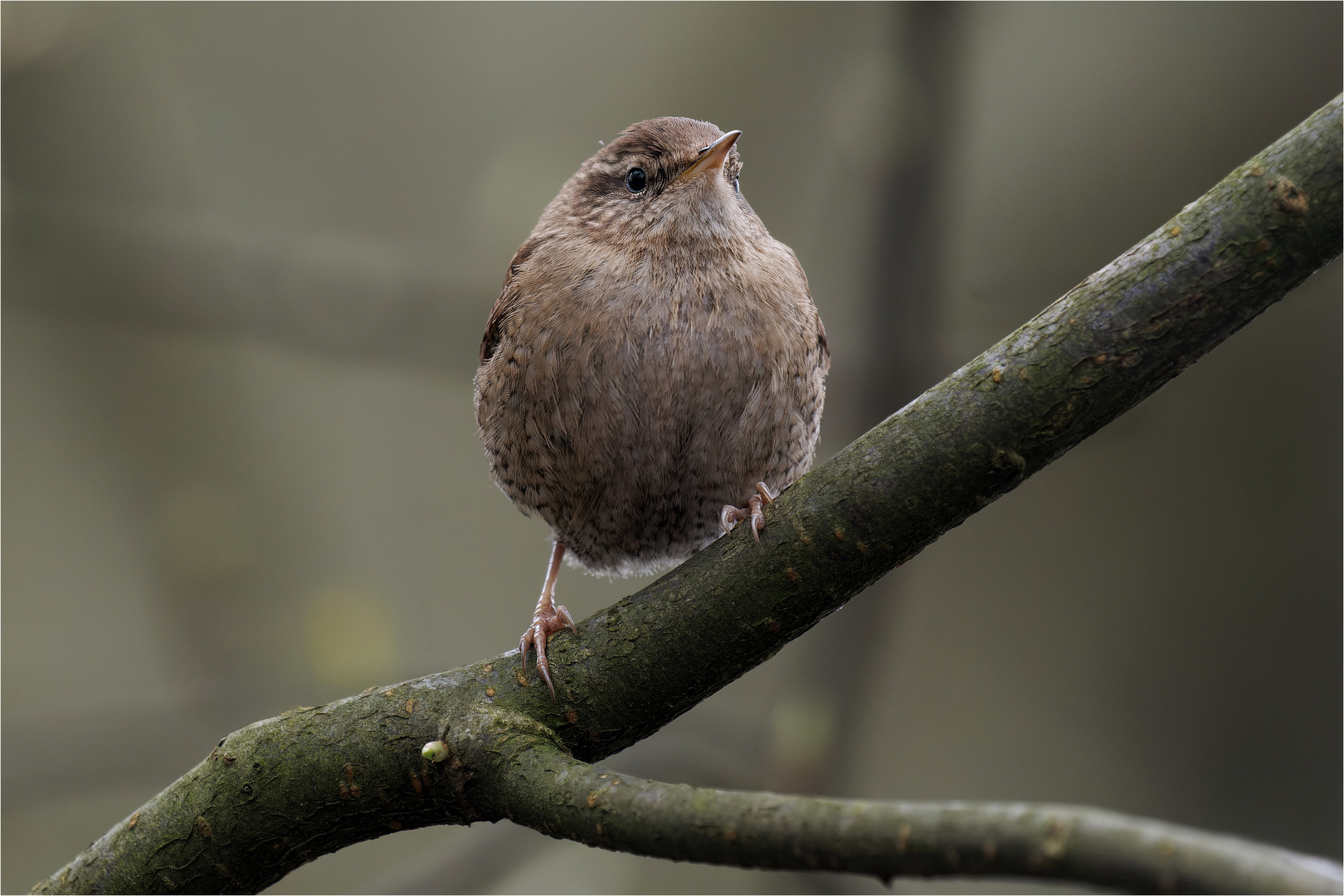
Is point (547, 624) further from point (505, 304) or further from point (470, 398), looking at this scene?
point (470, 398)

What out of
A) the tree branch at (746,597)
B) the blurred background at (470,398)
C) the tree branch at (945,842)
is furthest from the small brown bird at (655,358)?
the tree branch at (945,842)

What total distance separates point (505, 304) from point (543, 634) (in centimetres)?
112

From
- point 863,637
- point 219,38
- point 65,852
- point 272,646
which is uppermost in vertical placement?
point 219,38

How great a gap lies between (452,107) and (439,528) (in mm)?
2362

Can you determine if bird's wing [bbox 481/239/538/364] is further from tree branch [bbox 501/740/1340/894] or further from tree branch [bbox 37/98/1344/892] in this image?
tree branch [bbox 501/740/1340/894]

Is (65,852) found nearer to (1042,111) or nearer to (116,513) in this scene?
(116,513)

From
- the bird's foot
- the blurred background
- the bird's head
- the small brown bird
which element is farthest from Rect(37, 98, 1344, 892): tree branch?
the blurred background

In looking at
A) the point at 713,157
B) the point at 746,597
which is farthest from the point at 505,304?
the point at 746,597

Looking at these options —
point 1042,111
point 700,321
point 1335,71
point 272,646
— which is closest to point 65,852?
point 272,646

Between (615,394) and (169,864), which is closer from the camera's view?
(169,864)

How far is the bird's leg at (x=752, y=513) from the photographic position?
2.19 meters

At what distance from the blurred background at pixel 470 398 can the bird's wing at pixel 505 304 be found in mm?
1113

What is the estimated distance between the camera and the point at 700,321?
286 cm

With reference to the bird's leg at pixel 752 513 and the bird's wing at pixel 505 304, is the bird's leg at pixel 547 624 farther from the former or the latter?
the bird's wing at pixel 505 304
